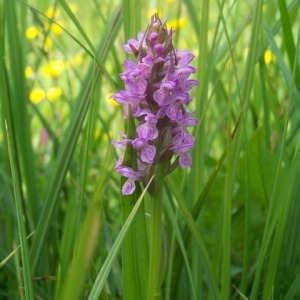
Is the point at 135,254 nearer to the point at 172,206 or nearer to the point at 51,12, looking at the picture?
the point at 172,206

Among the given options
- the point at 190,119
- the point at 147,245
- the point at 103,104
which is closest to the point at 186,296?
the point at 147,245

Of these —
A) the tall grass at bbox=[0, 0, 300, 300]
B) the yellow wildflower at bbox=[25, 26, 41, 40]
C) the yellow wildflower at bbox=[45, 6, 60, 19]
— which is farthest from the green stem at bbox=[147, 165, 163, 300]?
the yellow wildflower at bbox=[25, 26, 41, 40]

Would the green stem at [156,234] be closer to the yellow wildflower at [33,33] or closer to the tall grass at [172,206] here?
the tall grass at [172,206]

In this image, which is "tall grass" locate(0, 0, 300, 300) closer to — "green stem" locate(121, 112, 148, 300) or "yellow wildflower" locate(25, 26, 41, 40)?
"green stem" locate(121, 112, 148, 300)

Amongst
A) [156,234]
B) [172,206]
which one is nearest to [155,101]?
[156,234]

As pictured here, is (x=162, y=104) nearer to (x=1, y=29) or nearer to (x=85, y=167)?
(x=85, y=167)
